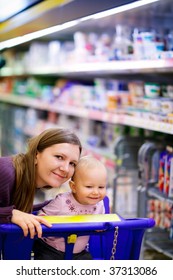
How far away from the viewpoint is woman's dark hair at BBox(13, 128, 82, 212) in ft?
7.49

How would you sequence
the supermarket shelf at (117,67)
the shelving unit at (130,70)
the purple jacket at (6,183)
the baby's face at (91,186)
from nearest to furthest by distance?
the purple jacket at (6,183) → the baby's face at (91,186) → the supermarket shelf at (117,67) → the shelving unit at (130,70)

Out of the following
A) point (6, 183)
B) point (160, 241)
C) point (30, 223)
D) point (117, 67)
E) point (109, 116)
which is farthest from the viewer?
point (109, 116)

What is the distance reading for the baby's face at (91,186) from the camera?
2320 millimetres

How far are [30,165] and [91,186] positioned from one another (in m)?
0.26

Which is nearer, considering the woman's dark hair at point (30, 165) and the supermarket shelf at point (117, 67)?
the woman's dark hair at point (30, 165)

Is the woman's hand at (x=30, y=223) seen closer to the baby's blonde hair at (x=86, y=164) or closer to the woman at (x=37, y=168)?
the woman at (x=37, y=168)

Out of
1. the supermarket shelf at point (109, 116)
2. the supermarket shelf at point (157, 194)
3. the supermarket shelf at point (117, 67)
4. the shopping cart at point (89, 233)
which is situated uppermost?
the supermarket shelf at point (117, 67)

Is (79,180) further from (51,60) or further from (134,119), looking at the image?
(51,60)

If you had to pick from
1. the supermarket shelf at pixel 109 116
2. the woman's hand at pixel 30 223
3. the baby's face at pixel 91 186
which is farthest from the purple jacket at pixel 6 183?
the supermarket shelf at pixel 109 116

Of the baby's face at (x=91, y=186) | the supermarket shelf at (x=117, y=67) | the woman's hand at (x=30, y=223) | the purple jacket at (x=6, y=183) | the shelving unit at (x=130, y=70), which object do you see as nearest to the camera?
the woman's hand at (x=30, y=223)

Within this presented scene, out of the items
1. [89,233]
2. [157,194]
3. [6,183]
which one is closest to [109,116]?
[157,194]

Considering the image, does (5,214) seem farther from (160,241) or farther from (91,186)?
(160,241)

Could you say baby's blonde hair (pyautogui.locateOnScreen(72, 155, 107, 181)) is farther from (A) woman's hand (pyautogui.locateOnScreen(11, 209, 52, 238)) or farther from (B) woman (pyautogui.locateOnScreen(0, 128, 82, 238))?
(A) woman's hand (pyautogui.locateOnScreen(11, 209, 52, 238))

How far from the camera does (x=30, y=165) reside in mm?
2312
